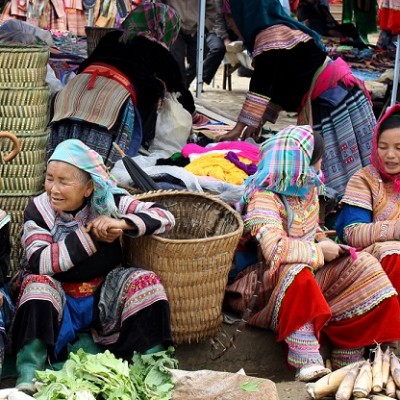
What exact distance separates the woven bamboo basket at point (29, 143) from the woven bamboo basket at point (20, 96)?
16 centimetres

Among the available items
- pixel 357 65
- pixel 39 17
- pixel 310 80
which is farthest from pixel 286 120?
pixel 310 80

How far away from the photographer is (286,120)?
1127 cm

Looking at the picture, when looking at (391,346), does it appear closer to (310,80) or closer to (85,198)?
(85,198)

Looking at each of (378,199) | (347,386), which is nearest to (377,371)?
(347,386)

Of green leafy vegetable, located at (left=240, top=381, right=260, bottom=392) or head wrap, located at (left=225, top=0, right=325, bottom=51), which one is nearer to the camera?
green leafy vegetable, located at (left=240, top=381, right=260, bottom=392)

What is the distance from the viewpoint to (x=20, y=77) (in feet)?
15.2

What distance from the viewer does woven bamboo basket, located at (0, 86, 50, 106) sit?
182 inches

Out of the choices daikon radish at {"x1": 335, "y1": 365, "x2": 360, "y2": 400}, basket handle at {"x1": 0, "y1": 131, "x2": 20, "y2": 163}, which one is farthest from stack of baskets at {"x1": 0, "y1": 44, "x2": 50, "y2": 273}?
daikon radish at {"x1": 335, "y1": 365, "x2": 360, "y2": 400}

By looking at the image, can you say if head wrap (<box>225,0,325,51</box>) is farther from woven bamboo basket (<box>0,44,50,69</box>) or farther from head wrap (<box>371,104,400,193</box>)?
woven bamboo basket (<box>0,44,50,69</box>)

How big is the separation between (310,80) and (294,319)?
2.14 meters

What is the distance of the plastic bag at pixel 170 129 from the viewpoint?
19.3 ft

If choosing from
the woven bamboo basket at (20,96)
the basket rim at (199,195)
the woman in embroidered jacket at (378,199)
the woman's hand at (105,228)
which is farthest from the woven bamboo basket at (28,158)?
the woman in embroidered jacket at (378,199)

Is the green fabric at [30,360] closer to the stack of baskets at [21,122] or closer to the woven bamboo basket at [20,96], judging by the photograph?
the stack of baskets at [21,122]

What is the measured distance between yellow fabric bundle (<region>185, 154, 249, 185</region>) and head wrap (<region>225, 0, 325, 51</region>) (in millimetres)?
991
